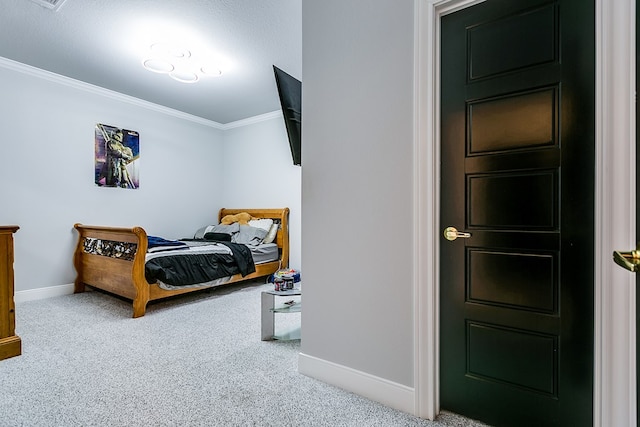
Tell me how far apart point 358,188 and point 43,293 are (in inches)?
158

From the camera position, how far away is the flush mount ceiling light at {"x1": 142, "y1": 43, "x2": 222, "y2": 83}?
2.99m

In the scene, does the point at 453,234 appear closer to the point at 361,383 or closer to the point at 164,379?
the point at 361,383

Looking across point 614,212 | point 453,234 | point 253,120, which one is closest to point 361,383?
point 453,234

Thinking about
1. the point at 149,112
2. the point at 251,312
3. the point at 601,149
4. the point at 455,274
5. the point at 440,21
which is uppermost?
the point at 149,112

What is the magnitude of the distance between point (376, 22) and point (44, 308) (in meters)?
4.01

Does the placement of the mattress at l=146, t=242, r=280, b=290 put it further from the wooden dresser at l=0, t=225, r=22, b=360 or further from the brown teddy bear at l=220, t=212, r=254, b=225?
the wooden dresser at l=0, t=225, r=22, b=360

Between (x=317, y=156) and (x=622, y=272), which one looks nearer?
(x=622, y=272)

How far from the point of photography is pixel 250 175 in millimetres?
5219

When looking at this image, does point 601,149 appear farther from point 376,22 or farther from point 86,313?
point 86,313

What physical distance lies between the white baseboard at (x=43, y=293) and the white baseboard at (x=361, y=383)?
347 centimetres

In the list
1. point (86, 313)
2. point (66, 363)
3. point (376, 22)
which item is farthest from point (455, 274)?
point (86, 313)

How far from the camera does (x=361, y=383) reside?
1.69 metres

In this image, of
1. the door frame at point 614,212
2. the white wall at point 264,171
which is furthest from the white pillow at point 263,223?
the door frame at point 614,212

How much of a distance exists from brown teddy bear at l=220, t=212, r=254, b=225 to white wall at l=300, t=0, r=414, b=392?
10.5 feet
